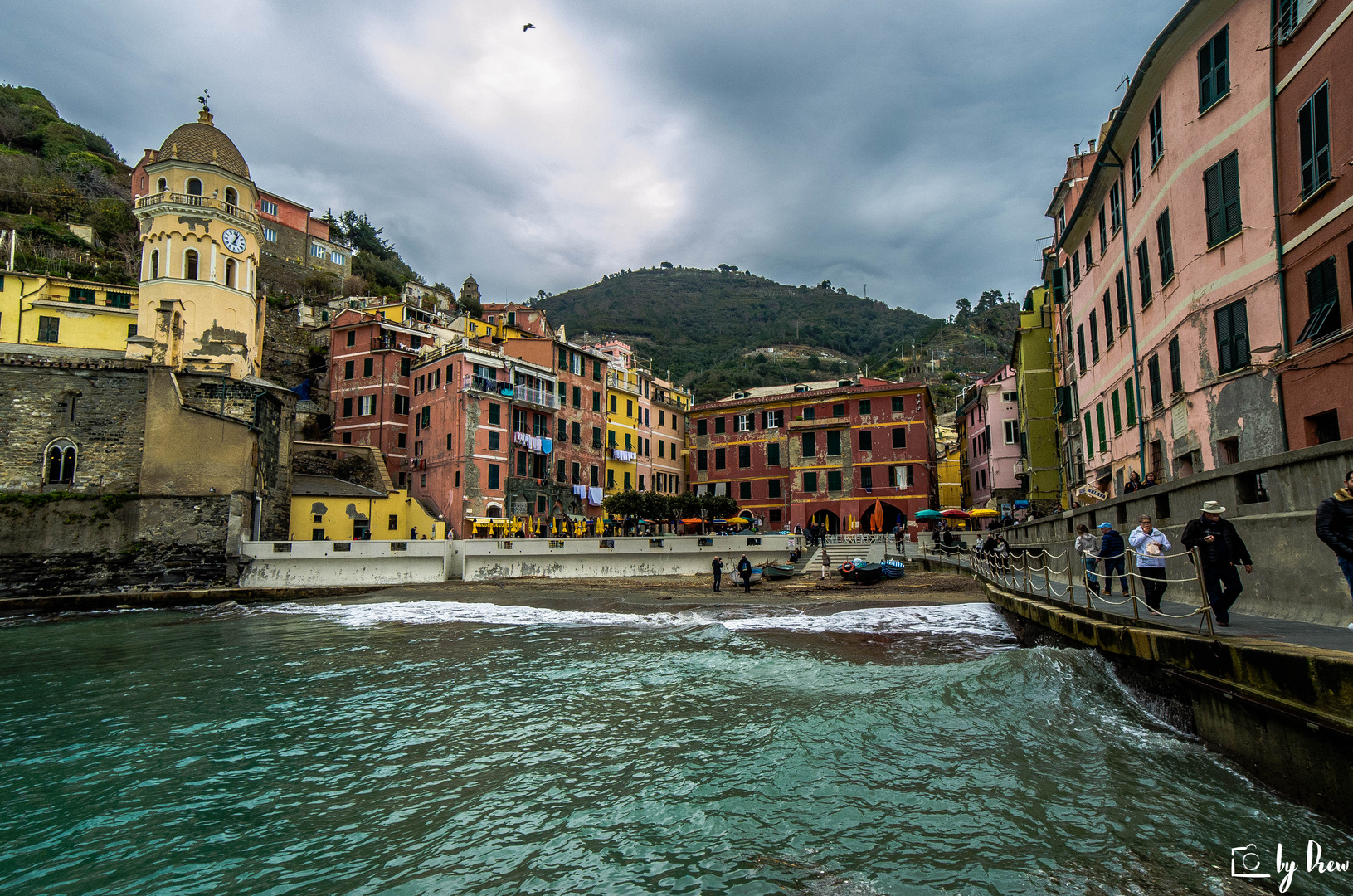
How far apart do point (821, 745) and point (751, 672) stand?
469cm

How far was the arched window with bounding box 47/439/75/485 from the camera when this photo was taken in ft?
104

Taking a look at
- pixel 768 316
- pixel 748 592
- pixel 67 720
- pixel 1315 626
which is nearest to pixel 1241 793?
pixel 1315 626

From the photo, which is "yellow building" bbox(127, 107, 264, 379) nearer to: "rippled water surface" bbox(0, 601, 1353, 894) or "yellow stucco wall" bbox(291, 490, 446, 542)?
"yellow stucco wall" bbox(291, 490, 446, 542)

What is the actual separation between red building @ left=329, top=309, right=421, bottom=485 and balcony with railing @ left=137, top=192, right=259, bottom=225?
499 inches

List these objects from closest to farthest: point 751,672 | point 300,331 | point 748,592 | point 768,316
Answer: point 751,672 < point 748,592 < point 300,331 < point 768,316

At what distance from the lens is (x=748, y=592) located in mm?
29016

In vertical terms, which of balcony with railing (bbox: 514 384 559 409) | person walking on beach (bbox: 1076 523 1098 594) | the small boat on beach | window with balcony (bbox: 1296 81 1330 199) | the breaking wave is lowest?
the breaking wave

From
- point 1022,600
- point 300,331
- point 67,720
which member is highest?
point 300,331

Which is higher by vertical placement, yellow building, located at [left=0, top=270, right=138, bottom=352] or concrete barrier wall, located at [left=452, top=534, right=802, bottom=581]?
yellow building, located at [left=0, top=270, right=138, bottom=352]

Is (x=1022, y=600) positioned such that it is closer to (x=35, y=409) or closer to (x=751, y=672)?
(x=751, y=672)

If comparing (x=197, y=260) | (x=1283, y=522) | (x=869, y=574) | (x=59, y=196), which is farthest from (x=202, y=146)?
(x=1283, y=522)

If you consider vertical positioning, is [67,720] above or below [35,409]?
below

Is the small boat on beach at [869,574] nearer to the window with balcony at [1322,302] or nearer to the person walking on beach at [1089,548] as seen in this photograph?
the person walking on beach at [1089,548]

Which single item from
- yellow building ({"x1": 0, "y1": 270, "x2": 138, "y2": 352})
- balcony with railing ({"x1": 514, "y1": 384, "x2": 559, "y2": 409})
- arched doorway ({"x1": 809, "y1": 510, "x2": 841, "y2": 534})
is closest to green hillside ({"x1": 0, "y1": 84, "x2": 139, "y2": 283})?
yellow building ({"x1": 0, "y1": 270, "x2": 138, "y2": 352})
